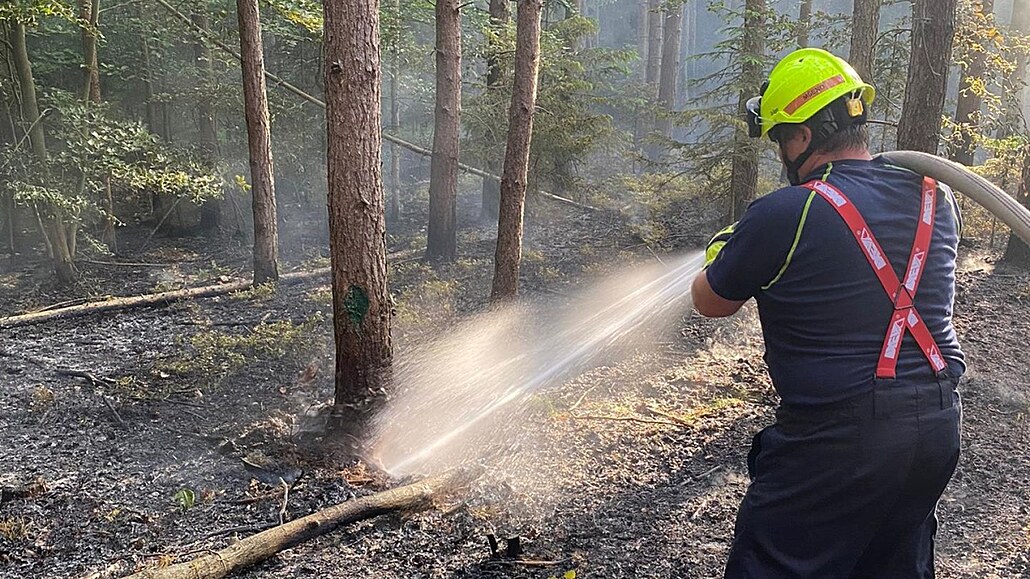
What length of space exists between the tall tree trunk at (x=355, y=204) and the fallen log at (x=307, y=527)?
1411 mm

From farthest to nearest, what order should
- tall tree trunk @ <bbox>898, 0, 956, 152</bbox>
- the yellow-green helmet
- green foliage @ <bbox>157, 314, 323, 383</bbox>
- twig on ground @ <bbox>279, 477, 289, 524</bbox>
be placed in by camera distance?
tall tree trunk @ <bbox>898, 0, 956, 152</bbox> < green foliage @ <bbox>157, 314, 323, 383</bbox> < twig on ground @ <bbox>279, 477, 289, 524</bbox> < the yellow-green helmet

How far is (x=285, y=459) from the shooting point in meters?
5.50

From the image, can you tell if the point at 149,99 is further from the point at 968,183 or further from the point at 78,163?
the point at 968,183

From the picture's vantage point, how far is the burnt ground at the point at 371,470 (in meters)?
4.21

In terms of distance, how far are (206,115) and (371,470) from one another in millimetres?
12778

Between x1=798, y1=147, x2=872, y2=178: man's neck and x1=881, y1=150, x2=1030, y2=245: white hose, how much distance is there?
0.49ft

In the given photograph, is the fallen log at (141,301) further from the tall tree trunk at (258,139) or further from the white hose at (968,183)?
the white hose at (968,183)

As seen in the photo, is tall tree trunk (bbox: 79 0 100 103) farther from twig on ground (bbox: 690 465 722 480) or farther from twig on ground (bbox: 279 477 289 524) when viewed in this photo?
twig on ground (bbox: 690 465 722 480)

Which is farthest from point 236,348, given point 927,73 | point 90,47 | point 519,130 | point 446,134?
point 927,73

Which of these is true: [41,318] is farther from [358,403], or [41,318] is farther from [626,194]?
[626,194]

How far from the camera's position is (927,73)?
8.63m

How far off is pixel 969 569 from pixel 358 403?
4726 millimetres

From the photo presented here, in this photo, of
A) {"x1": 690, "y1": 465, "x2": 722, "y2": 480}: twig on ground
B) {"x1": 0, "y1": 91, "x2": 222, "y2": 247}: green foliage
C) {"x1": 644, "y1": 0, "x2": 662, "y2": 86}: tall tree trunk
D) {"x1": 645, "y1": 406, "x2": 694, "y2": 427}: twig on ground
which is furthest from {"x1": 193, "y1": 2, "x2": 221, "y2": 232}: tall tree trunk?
{"x1": 644, "y1": 0, "x2": 662, "y2": 86}: tall tree trunk

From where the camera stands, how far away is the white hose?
8.63 ft
